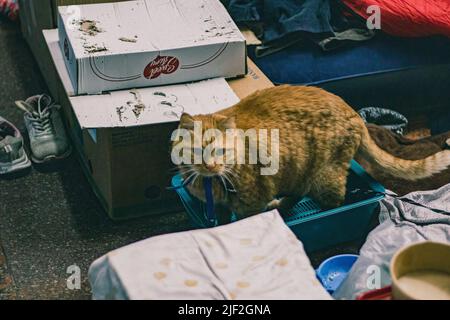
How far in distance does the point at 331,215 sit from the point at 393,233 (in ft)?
0.76

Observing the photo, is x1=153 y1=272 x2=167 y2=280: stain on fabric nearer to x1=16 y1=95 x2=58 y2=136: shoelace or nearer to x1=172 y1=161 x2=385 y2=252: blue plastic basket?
x1=172 y1=161 x2=385 y2=252: blue plastic basket

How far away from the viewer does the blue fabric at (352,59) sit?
8.55 ft

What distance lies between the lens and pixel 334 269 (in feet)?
6.84

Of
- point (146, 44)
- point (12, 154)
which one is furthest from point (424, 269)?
point (12, 154)

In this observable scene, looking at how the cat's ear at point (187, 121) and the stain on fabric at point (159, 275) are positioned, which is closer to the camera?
the stain on fabric at point (159, 275)

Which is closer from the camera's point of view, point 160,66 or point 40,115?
point 160,66

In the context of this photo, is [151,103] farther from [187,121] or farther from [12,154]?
[12,154]

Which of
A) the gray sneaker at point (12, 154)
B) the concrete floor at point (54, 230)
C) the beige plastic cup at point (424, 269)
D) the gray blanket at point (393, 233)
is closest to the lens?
the beige plastic cup at point (424, 269)

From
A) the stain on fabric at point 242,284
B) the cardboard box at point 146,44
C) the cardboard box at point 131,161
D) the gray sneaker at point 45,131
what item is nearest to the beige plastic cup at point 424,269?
the stain on fabric at point 242,284

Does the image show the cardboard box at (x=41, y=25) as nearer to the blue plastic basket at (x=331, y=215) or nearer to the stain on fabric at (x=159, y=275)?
the blue plastic basket at (x=331, y=215)

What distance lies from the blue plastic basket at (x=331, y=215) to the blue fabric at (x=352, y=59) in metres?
0.42

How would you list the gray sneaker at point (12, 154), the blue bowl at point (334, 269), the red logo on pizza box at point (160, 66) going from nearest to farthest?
the blue bowl at point (334, 269) → the red logo on pizza box at point (160, 66) → the gray sneaker at point (12, 154)
